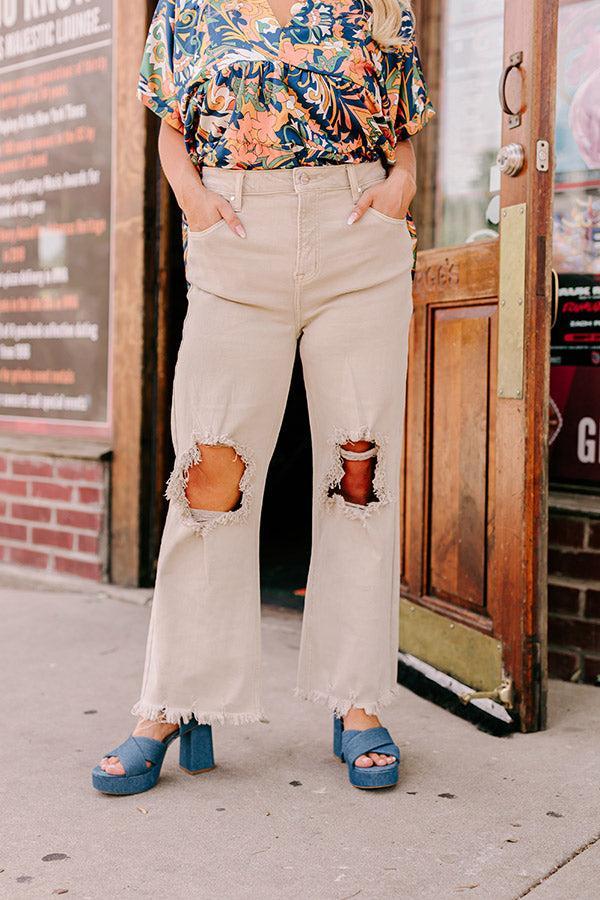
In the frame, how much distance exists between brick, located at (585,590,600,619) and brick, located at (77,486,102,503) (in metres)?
2.09

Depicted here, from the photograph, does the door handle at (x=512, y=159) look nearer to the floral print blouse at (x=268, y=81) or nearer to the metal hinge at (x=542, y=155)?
the metal hinge at (x=542, y=155)

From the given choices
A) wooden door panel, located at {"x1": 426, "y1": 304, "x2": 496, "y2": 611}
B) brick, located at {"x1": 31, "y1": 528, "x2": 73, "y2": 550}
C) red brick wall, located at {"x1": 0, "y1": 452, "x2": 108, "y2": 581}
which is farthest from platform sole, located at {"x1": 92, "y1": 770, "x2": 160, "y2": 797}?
brick, located at {"x1": 31, "y1": 528, "x2": 73, "y2": 550}

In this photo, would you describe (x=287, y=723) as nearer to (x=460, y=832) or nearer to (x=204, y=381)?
(x=460, y=832)

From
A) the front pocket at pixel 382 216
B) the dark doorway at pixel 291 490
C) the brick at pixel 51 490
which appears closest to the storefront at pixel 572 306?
the front pocket at pixel 382 216

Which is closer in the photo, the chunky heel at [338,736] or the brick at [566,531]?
the chunky heel at [338,736]

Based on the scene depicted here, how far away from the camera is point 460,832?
216cm

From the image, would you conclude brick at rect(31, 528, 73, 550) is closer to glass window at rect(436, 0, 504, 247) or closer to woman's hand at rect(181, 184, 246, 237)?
glass window at rect(436, 0, 504, 247)

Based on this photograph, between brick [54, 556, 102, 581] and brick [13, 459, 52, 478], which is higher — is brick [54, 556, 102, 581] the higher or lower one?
the lower one

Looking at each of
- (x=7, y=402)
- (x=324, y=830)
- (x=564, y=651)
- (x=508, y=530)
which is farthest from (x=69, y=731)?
(x=7, y=402)

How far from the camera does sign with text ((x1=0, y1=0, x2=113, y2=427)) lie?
174 inches

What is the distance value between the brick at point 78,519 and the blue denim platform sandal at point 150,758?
2034 millimetres

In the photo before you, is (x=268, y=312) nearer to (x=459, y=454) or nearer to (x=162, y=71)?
(x=162, y=71)

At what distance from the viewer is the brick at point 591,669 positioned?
3.22 meters

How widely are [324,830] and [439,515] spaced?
1253 mm
